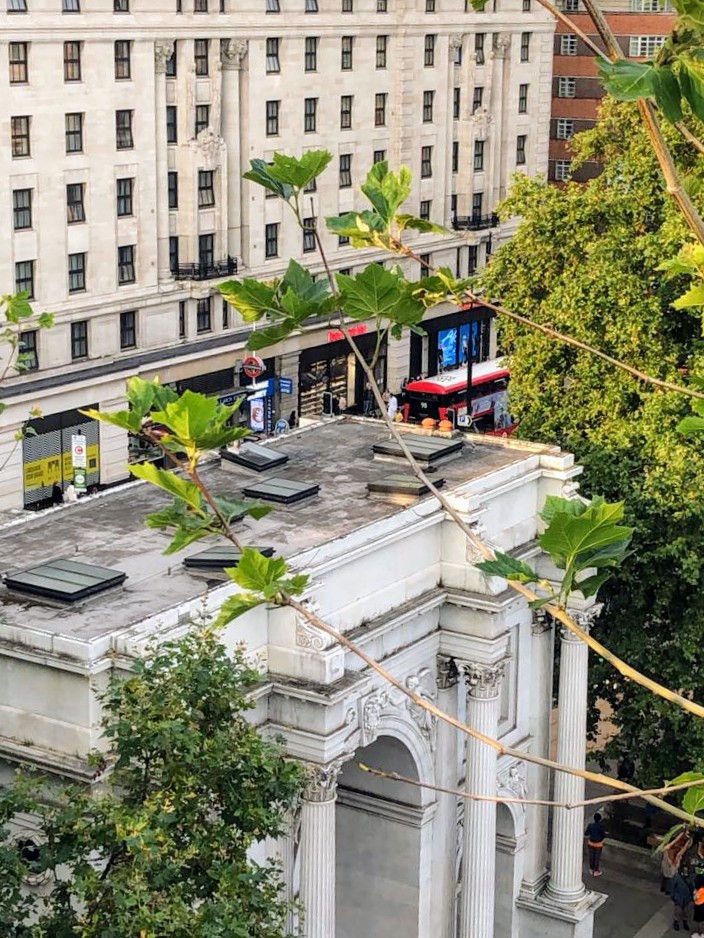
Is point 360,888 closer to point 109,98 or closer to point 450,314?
point 109,98

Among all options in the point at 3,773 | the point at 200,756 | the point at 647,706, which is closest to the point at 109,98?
the point at 647,706

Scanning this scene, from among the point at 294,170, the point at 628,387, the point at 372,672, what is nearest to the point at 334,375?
the point at 628,387

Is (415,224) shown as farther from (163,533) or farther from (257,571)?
(163,533)

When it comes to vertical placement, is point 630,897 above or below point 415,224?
below

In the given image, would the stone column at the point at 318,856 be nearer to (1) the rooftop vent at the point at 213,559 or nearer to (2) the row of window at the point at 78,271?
(1) the rooftop vent at the point at 213,559

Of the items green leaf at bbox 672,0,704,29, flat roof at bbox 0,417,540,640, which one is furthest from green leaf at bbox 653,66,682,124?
flat roof at bbox 0,417,540,640

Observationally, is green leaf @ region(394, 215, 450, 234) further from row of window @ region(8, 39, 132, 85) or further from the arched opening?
row of window @ region(8, 39, 132, 85)
